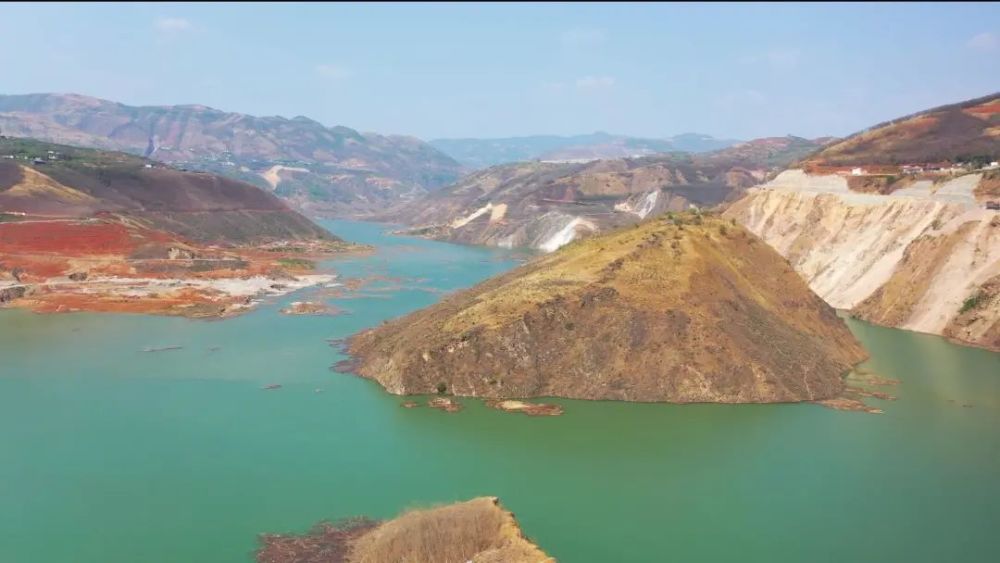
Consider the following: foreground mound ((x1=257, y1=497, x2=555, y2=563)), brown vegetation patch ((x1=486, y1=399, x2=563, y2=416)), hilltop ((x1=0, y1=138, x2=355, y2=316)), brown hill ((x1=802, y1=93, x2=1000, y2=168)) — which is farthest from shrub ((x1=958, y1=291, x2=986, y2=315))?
hilltop ((x1=0, y1=138, x2=355, y2=316))

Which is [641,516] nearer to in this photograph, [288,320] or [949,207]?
[288,320]

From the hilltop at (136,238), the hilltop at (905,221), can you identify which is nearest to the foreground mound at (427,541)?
the hilltop at (905,221)

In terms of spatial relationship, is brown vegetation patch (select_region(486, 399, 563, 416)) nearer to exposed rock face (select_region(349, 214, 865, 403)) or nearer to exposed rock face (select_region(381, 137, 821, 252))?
exposed rock face (select_region(349, 214, 865, 403))

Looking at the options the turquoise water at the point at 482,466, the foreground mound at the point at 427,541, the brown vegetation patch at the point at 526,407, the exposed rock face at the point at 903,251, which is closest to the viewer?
the foreground mound at the point at 427,541

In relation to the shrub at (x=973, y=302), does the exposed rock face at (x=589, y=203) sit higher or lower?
higher

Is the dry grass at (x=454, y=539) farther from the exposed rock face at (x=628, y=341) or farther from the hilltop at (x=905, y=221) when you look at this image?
the hilltop at (x=905, y=221)

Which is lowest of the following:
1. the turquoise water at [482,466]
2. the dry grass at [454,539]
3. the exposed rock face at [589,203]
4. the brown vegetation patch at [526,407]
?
the turquoise water at [482,466]

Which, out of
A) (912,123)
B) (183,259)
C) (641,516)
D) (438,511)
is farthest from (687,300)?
(912,123)
